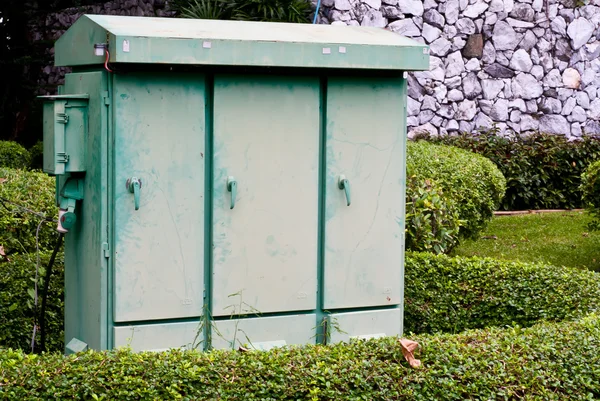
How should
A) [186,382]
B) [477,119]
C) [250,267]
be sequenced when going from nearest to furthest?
[186,382] < [250,267] < [477,119]

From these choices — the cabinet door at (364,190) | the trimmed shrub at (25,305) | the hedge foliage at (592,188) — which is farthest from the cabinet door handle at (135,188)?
the hedge foliage at (592,188)

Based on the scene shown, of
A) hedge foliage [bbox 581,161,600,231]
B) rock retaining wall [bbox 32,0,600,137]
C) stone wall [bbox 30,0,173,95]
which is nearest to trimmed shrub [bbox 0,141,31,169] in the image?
stone wall [bbox 30,0,173,95]

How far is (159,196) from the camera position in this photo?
435cm

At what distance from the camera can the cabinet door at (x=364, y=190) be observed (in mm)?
4656

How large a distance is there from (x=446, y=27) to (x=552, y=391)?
9270 mm

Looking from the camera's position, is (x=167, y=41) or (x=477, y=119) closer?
(x=167, y=41)

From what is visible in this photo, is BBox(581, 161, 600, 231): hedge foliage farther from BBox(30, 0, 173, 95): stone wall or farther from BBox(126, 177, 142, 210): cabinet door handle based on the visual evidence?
BBox(30, 0, 173, 95): stone wall

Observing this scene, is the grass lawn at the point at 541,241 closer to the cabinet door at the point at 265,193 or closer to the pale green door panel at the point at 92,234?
the cabinet door at the point at 265,193

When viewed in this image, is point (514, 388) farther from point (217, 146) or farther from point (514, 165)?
point (514, 165)

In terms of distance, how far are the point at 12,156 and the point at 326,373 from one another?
9.50 meters

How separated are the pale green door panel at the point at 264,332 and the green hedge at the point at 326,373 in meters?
0.50

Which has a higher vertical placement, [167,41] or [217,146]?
[167,41]

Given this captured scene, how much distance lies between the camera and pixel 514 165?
481 inches

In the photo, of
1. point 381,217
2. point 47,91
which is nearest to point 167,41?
point 381,217
